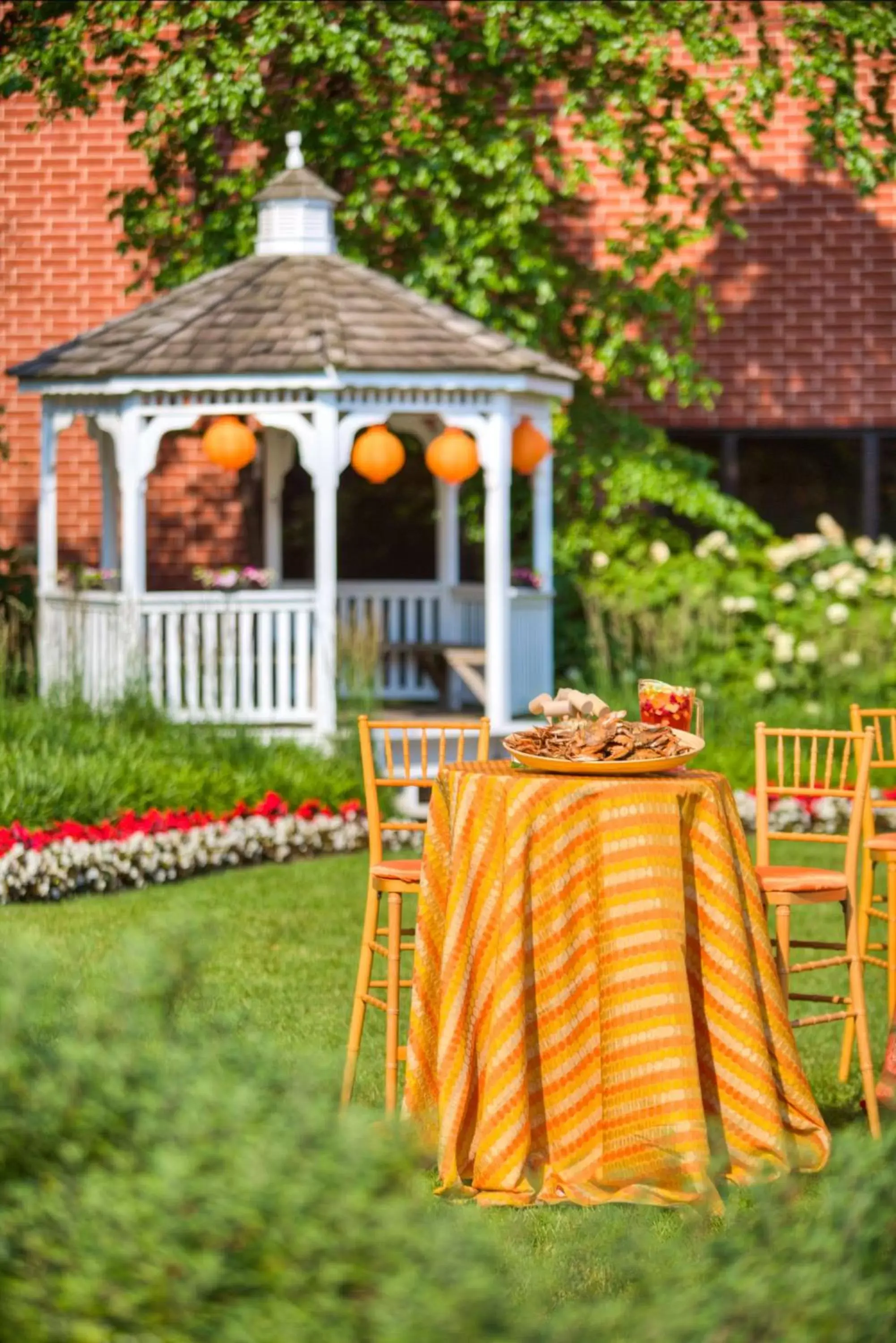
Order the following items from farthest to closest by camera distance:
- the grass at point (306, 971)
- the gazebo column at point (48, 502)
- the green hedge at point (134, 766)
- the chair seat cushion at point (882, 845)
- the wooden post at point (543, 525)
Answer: the wooden post at point (543, 525)
the gazebo column at point (48, 502)
the green hedge at point (134, 766)
the chair seat cushion at point (882, 845)
the grass at point (306, 971)

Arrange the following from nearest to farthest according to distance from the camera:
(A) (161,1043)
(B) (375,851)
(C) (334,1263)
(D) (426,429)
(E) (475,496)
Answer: (C) (334,1263), (A) (161,1043), (B) (375,851), (D) (426,429), (E) (475,496)

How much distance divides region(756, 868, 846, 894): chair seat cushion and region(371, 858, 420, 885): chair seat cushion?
100 cm

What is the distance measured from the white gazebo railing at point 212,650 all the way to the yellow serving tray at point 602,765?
633cm

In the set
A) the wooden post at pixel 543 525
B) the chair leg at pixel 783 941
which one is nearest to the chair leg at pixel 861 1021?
the chair leg at pixel 783 941

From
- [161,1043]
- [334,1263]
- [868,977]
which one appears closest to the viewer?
[334,1263]

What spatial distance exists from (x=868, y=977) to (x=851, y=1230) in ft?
20.2

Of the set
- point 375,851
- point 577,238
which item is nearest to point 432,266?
point 577,238

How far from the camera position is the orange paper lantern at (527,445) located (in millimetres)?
12594

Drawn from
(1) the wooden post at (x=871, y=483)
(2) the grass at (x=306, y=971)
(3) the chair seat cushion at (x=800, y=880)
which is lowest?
(2) the grass at (x=306, y=971)

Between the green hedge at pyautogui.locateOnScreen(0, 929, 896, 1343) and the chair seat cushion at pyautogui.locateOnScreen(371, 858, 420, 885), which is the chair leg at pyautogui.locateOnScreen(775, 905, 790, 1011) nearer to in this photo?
the chair seat cushion at pyautogui.locateOnScreen(371, 858, 420, 885)

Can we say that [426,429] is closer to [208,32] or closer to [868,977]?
[208,32]

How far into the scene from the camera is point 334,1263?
7.49ft

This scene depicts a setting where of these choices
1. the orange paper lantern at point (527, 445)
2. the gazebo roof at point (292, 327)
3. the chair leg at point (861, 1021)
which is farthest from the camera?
the orange paper lantern at point (527, 445)

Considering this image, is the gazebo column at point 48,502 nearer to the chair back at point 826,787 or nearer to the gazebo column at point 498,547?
the gazebo column at point 498,547
